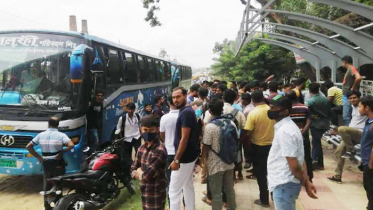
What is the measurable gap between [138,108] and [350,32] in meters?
6.13

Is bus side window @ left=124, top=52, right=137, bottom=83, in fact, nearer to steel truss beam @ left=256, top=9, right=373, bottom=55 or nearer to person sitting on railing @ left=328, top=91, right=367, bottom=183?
steel truss beam @ left=256, top=9, right=373, bottom=55

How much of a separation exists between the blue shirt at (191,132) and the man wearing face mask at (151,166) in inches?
18.6

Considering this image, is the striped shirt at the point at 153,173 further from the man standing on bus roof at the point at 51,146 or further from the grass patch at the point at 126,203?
the man standing on bus roof at the point at 51,146

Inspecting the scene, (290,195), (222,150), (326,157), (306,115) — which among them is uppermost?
(306,115)

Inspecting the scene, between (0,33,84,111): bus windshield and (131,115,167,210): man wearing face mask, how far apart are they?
9.34ft

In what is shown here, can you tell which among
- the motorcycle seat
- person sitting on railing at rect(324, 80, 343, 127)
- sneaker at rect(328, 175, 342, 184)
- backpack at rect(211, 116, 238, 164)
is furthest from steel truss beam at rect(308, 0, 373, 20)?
the motorcycle seat

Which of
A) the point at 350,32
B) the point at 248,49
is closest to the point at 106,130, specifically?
the point at 350,32

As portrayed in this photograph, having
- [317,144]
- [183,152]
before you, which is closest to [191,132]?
[183,152]

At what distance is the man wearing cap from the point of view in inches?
106

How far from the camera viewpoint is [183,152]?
3598 millimetres

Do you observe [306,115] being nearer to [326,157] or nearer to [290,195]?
[290,195]

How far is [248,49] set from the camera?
74.2 ft

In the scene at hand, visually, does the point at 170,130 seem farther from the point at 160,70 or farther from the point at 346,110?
the point at 160,70

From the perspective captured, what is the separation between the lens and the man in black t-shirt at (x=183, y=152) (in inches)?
140
